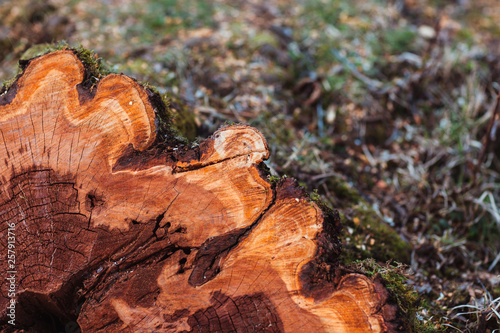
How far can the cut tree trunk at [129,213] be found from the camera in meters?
1.51

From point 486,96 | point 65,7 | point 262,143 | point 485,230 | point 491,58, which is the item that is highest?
point 65,7

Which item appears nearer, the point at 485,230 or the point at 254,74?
the point at 485,230

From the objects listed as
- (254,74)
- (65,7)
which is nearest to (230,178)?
(254,74)

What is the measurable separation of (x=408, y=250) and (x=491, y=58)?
9.25 ft

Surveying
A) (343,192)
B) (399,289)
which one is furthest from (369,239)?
(399,289)

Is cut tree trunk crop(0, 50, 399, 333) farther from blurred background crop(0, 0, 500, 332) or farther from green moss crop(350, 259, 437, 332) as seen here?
blurred background crop(0, 0, 500, 332)

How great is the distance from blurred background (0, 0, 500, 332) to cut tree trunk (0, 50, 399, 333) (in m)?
0.42

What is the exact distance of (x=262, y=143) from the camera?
1.53 meters

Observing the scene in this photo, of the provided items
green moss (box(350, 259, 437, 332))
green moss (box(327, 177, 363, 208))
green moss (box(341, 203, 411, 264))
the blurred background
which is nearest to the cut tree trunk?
green moss (box(350, 259, 437, 332))

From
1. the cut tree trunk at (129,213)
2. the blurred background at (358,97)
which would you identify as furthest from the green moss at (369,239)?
the cut tree trunk at (129,213)

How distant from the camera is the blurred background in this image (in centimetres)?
243

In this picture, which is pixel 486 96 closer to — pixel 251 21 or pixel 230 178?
pixel 251 21

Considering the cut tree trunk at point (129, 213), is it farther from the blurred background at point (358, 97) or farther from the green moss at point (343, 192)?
the green moss at point (343, 192)

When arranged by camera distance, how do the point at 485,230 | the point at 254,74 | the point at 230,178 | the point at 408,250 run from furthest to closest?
1. the point at 254,74
2. the point at 485,230
3. the point at 408,250
4. the point at 230,178
